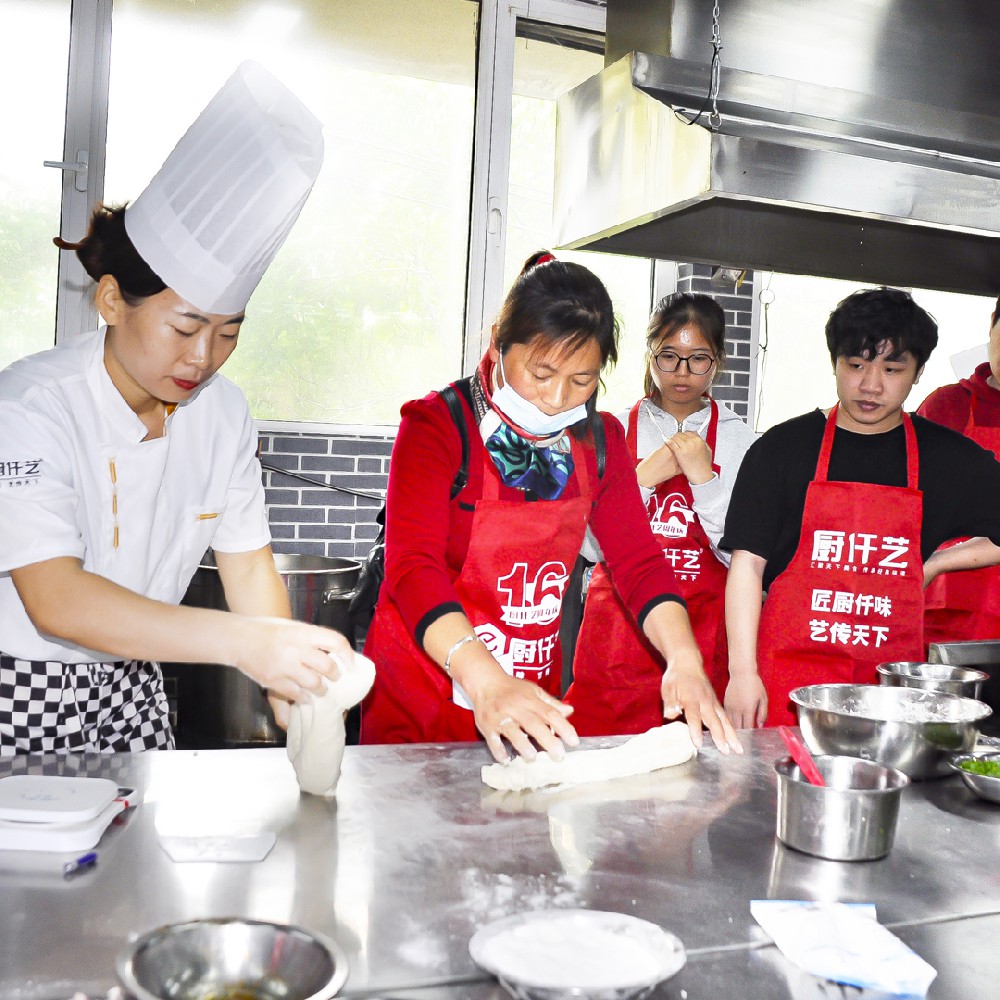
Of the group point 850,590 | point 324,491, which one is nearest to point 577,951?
point 850,590

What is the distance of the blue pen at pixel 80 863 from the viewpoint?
1.12m

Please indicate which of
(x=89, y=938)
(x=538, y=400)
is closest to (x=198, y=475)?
→ (x=538, y=400)

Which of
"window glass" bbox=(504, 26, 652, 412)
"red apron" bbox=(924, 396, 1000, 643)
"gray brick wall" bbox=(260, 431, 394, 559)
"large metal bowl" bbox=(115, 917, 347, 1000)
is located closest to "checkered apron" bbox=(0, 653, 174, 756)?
"large metal bowl" bbox=(115, 917, 347, 1000)

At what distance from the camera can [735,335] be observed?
4.50m

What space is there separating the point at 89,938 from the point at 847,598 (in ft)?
5.22

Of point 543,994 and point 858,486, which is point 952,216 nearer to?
point 858,486

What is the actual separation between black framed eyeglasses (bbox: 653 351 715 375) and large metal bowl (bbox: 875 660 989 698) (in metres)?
1.12

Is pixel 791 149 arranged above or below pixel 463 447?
above

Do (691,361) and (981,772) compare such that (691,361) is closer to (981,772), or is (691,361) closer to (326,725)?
(981,772)

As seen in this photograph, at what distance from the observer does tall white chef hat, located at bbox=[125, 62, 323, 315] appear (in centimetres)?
148

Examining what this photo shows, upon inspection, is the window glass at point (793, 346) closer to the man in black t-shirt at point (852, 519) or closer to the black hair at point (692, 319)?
the black hair at point (692, 319)

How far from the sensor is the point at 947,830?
140 centimetres

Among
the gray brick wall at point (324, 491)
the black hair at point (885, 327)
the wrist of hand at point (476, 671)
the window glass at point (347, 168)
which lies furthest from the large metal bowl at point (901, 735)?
the window glass at point (347, 168)

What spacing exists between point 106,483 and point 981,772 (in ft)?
4.39
